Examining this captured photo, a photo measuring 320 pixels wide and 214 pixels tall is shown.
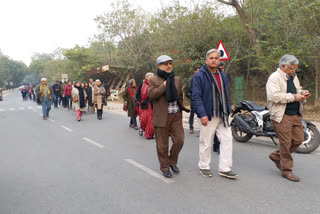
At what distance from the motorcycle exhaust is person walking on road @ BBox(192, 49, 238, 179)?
7.73 ft

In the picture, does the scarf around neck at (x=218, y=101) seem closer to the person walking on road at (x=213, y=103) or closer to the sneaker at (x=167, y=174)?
the person walking on road at (x=213, y=103)

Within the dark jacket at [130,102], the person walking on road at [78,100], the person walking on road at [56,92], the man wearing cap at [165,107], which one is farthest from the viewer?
the person walking on road at [56,92]

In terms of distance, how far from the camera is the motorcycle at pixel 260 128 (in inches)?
215

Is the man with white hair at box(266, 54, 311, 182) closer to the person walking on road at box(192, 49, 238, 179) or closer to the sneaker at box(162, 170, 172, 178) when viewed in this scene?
the person walking on road at box(192, 49, 238, 179)

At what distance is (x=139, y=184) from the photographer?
13.6ft

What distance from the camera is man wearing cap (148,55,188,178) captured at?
13.5ft

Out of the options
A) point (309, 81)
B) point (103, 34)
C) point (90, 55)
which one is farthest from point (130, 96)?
point (90, 55)

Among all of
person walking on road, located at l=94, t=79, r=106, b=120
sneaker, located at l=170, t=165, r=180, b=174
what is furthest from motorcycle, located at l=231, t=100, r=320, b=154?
person walking on road, located at l=94, t=79, r=106, b=120

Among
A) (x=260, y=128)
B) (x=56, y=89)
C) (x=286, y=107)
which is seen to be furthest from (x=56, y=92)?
(x=286, y=107)

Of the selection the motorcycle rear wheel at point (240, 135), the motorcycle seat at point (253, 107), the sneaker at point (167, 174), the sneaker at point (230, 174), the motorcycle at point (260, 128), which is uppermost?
the motorcycle seat at point (253, 107)

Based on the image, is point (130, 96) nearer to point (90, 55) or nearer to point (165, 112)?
point (165, 112)

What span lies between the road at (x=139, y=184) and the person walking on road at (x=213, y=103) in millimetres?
483

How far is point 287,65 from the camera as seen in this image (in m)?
3.99

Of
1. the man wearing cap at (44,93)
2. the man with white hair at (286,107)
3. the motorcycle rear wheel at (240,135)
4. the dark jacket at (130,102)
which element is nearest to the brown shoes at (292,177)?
the man with white hair at (286,107)
